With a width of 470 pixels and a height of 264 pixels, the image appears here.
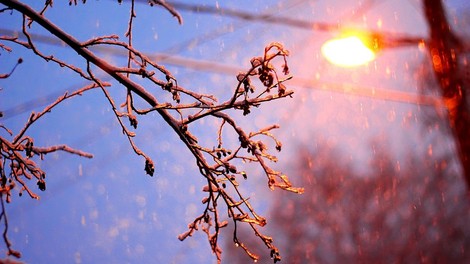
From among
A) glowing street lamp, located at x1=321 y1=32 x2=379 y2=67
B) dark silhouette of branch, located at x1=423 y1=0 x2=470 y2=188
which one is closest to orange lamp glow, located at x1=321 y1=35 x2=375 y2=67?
glowing street lamp, located at x1=321 y1=32 x2=379 y2=67

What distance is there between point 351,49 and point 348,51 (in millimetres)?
55

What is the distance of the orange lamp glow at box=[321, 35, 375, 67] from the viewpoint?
563 centimetres

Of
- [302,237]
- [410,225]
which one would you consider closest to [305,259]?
[302,237]

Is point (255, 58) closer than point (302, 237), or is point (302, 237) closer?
point (255, 58)

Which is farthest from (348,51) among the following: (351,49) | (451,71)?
(451,71)

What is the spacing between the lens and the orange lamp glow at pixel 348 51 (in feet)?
18.5

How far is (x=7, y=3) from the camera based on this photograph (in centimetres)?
230

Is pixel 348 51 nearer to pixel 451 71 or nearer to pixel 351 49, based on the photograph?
pixel 351 49

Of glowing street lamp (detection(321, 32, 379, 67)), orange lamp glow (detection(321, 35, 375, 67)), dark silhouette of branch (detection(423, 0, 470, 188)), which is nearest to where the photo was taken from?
dark silhouette of branch (detection(423, 0, 470, 188))

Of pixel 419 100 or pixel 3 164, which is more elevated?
pixel 419 100

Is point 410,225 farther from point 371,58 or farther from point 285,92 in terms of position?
point 285,92

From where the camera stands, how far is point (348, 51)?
578 cm

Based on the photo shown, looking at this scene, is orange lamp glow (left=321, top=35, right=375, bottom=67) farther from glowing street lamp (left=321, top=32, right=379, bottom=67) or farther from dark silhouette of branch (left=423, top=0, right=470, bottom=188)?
dark silhouette of branch (left=423, top=0, right=470, bottom=188)

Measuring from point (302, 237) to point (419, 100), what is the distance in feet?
49.0
